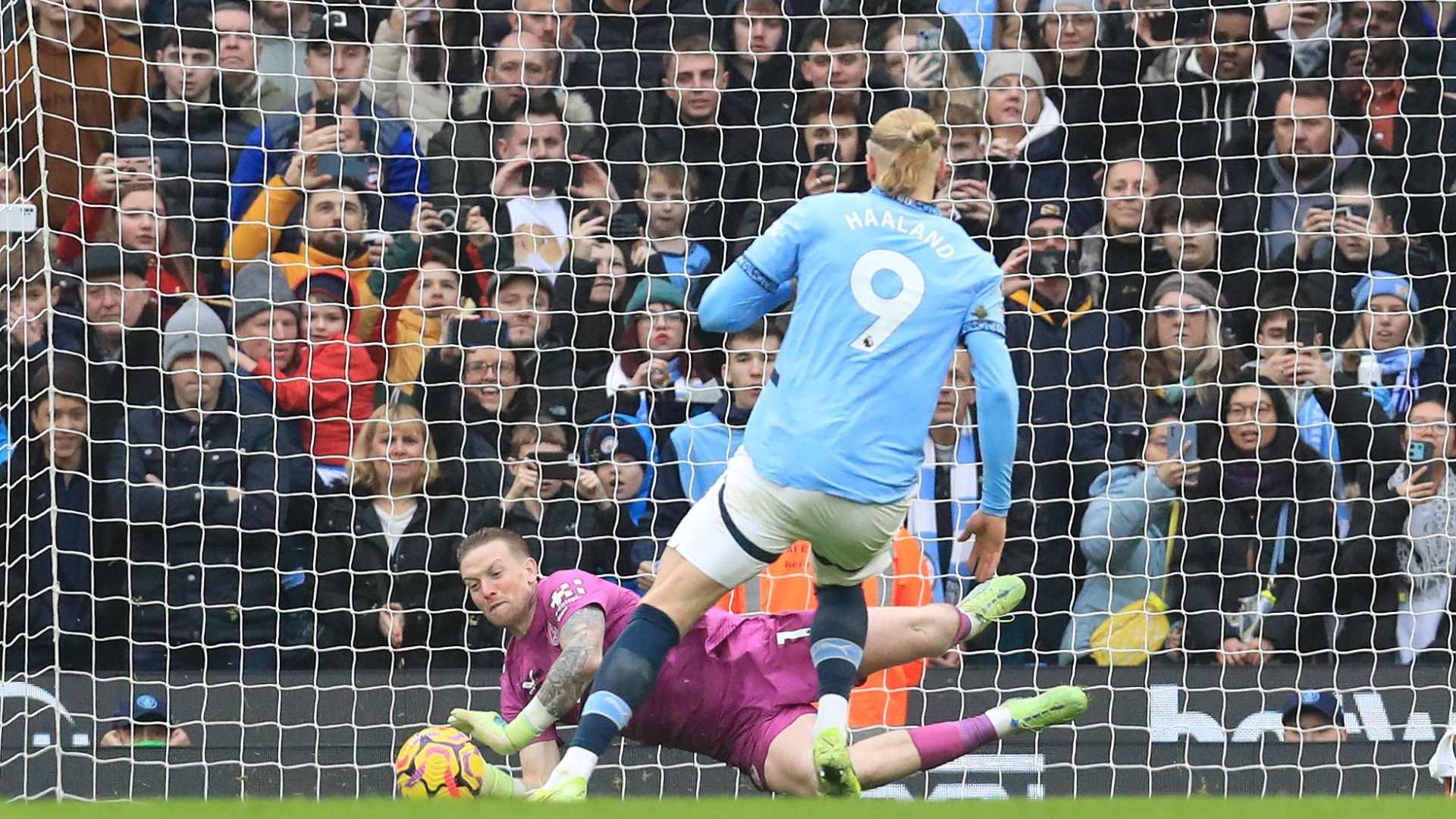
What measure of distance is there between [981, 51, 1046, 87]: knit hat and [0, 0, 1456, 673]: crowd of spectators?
0.02 meters

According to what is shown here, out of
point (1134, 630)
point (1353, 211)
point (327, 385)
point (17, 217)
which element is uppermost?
point (17, 217)

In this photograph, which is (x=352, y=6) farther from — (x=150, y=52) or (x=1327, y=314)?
(x=1327, y=314)

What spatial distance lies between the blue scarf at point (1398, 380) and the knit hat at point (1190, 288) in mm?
673

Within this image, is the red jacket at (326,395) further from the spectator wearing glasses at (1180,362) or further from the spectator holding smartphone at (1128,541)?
the spectator wearing glasses at (1180,362)

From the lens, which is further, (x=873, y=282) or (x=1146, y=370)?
(x=1146, y=370)

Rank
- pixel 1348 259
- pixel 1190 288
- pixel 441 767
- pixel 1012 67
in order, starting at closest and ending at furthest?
1. pixel 441 767
2. pixel 1190 288
3. pixel 1348 259
4. pixel 1012 67

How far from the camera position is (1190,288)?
25.3 ft

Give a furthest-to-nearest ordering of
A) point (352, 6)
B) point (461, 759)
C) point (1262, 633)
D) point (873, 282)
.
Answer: point (352, 6) < point (1262, 633) < point (461, 759) < point (873, 282)

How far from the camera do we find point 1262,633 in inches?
292

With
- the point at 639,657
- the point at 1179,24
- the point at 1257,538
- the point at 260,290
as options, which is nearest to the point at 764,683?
the point at 639,657

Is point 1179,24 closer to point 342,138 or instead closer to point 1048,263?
point 1048,263

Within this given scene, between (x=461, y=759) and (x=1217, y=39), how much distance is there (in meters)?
4.69

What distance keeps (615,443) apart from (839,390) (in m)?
3.07

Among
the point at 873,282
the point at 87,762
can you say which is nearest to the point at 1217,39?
the point at 873,282
